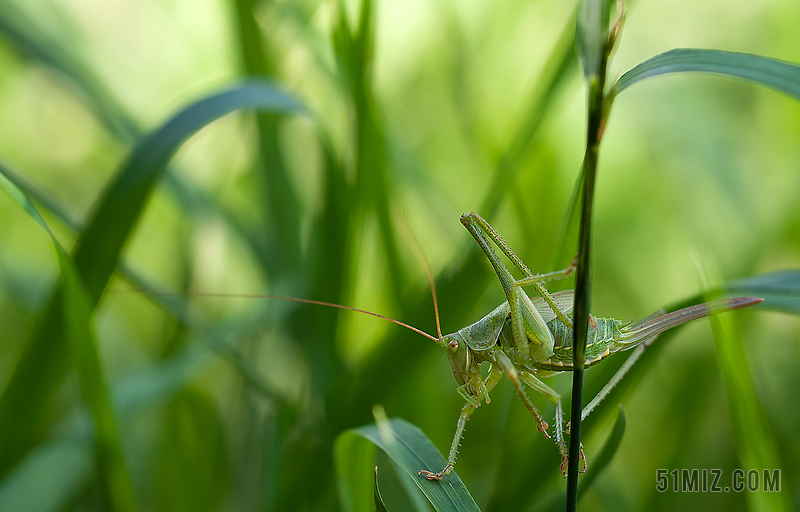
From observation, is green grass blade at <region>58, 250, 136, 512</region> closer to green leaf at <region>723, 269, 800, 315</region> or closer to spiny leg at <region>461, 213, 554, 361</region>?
spiny leg at <region>461, 213, 554, 361</region>

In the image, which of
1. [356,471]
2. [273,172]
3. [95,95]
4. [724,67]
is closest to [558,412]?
[356,471]

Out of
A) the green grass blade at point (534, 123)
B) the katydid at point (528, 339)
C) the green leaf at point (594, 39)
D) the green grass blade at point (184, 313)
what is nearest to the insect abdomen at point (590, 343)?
the katydid at point (528, 339)

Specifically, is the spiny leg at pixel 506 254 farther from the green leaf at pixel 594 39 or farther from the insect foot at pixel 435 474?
the green leaf at pixel 594 39

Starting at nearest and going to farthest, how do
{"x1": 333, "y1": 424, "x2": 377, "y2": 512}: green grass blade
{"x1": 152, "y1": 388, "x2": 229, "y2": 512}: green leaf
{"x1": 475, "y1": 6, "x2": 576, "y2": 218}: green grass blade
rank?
{"x1": 333, "y1": 424, "x2": 377, "y2": 512}: green grass blade → {"x1": 475, "y1": 6, "x2": 576, "y2": 218}: green grass blade → {"x1": 152, "y1": 388, "x2": 229, "y2": 512}: green leaf

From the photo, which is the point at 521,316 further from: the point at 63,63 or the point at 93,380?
the point at 63,63

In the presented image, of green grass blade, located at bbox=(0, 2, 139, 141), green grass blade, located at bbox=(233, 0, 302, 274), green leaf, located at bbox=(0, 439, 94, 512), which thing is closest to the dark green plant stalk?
green leaf, located at bbox=(0, 439, 94, 512)
